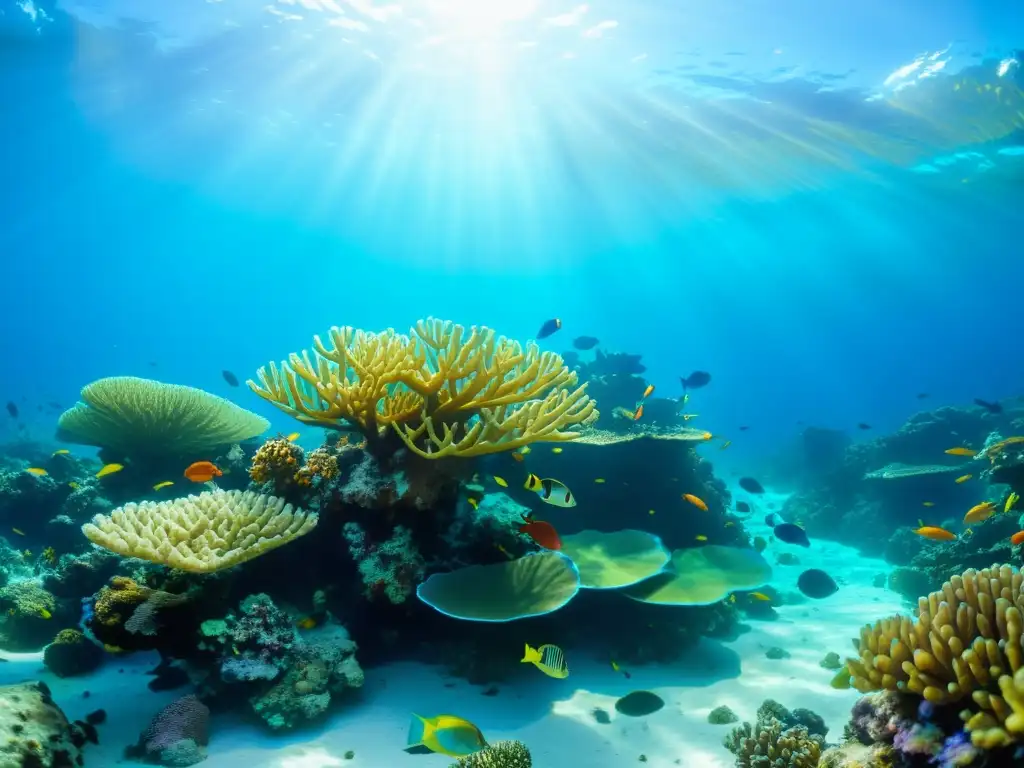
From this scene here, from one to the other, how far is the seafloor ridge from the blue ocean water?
16.6 metres

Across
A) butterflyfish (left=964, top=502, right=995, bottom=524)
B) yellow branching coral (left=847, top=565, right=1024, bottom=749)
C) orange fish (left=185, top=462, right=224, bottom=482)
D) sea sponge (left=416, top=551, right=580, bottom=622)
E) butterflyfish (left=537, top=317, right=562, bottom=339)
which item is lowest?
yellow branching coral (left=847, top=565, right=1024, bottom=749)

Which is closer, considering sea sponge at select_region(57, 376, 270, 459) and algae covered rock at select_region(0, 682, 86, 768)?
algae covered rock at select_region(0, 682, 86, 768)

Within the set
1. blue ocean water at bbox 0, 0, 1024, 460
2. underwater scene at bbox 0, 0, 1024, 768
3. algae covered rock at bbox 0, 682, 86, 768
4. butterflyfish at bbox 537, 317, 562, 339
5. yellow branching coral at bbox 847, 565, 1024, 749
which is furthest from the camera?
blue ocean water at bbox 0, 0, 1024, 460

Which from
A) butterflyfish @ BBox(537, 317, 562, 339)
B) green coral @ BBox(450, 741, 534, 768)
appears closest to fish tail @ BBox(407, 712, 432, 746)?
green coral @ BBox(450, 741, 534, 768)

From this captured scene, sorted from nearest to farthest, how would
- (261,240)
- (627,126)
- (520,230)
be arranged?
(627,126) → (520,230) → (261,240)

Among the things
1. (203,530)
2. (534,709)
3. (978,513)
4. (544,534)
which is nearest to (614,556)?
(544,534)

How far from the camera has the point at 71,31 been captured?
2169cm

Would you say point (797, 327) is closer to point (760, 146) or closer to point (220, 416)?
point (760, 146)

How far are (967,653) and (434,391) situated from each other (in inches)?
142

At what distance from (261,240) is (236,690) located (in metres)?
80.1

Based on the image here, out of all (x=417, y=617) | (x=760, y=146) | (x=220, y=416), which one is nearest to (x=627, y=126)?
(x=760, y=146)

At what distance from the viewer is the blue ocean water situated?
58.7ft

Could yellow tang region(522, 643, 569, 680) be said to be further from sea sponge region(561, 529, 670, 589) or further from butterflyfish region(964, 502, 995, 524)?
butterflyfish region(964, 502, 995, 524)

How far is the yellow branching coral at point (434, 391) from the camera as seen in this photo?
4.36 m
